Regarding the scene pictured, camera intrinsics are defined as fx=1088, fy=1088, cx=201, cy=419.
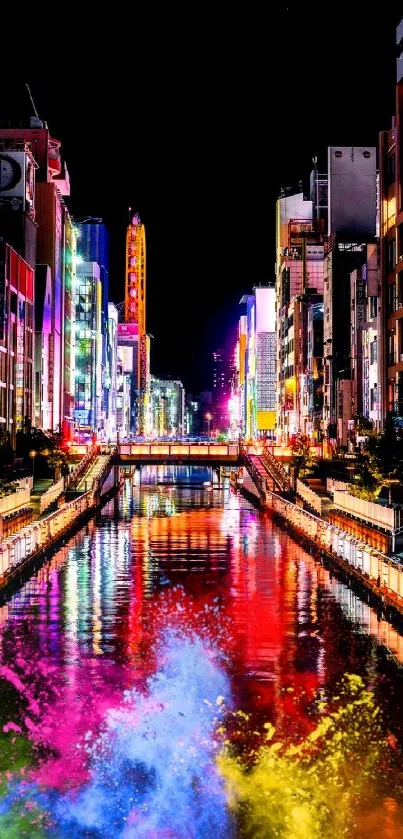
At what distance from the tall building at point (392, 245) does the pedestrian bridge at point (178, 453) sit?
1699 cm

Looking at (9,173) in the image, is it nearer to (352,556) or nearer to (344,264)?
(344,264)

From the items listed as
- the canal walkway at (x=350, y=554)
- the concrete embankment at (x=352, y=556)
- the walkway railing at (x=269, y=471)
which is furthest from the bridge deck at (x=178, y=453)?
the concrete embankment at (x=352, y=556)

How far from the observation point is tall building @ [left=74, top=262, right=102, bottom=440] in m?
185

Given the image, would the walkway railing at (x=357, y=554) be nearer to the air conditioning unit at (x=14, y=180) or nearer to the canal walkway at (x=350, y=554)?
the canal walkway at (x=350, y=554)

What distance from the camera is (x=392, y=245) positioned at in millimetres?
91188

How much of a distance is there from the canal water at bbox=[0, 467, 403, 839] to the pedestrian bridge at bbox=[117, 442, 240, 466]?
59.3 metres

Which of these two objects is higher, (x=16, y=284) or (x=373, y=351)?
(x=16, y=284)

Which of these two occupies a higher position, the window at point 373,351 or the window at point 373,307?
the window at point 373,307

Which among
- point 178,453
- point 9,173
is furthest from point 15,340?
point 9,173

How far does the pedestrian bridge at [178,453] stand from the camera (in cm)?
10031

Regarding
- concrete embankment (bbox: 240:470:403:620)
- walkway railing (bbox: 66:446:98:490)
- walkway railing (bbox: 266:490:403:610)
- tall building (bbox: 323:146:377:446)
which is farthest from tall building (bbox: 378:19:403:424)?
walkway railing (bbox: 266:490:403:610)

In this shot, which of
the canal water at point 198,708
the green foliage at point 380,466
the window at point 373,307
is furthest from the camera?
the window at point 373,307

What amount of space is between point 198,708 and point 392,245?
7604 centimetres

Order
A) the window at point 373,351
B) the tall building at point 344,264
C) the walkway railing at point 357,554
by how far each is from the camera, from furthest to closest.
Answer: the tall building at point 344,264 < the window at point 373,351 < the walkway railing at point 357,554
